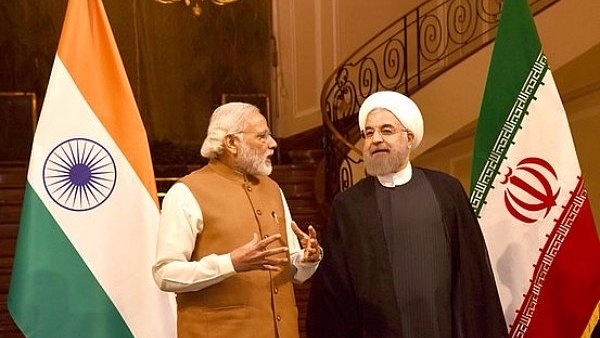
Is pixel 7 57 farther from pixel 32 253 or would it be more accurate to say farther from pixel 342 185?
pixel 32 253

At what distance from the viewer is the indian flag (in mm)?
3428

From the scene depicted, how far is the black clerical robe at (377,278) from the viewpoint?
2881 mm

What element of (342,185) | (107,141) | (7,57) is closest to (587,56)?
(342,185)

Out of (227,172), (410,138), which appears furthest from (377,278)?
(227,172)

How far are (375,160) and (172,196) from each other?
71cm

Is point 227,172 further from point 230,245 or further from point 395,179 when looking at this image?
point 395,179

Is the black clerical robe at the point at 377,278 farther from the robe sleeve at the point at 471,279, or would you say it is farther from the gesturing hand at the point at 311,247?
the gesturing hand at the point at 311,247

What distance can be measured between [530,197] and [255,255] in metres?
1.45

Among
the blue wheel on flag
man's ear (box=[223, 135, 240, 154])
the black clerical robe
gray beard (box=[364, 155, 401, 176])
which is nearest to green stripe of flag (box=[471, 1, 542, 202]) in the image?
the black clerical robe

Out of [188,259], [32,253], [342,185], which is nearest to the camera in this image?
[188,259]

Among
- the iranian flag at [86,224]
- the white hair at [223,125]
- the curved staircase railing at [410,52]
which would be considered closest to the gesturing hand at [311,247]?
the white hair at [223,125]

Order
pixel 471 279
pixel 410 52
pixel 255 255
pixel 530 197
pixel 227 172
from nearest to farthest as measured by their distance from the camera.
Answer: pixel 255 255 → pixel 227 172 → pixel 471 279 → pixel 530 197 → pixel 410 52

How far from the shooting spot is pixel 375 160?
115 inches

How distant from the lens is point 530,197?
3480mm
